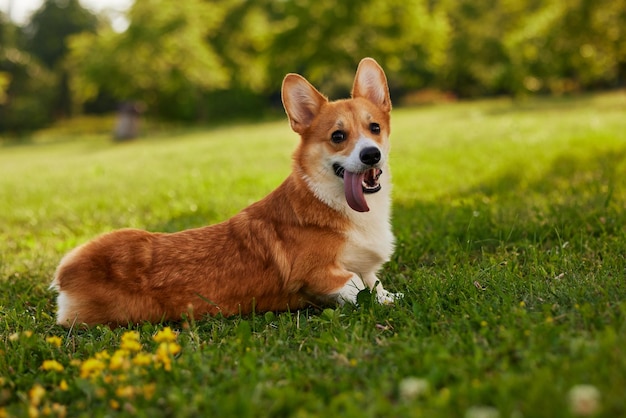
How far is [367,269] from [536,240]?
51.0 inches

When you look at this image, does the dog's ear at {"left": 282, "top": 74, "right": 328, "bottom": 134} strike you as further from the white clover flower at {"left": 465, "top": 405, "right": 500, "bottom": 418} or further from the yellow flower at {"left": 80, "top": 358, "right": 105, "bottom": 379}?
the white clover flower at {"left": 465, "top": 405, "right": 500, "bottom": 418}

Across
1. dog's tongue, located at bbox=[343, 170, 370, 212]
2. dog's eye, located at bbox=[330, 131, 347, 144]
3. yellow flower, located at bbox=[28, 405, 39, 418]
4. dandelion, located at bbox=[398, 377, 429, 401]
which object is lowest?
yellow flower, located at bbox=[28, 405, 39, 418]

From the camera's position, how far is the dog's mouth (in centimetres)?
311

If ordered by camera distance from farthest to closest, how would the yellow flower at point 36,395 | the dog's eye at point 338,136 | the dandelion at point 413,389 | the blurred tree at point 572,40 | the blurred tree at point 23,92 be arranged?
the blurred tree at point 23,92 < the blurred tree at point 572,40 < the dog's eye at point 338,136 < the yellow flower at point 36,395 < the dandelion at point 413,389

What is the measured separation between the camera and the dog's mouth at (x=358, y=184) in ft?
10.2

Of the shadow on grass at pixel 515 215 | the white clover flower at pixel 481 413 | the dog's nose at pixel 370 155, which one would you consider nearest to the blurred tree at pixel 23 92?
the shadow on grass at pixel 515 215

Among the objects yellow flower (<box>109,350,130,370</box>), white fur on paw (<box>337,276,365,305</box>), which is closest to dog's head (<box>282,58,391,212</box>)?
white fur on paw (<box>337,276,365,305</box>)

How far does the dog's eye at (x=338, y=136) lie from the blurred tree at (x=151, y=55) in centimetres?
2504

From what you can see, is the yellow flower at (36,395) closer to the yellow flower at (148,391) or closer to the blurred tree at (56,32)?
the yellow flower at (148,391)

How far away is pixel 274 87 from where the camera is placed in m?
35.2

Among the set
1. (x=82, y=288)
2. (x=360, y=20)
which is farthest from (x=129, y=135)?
(x=82, y=288)

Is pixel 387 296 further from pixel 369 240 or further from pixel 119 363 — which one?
pixel 119 363

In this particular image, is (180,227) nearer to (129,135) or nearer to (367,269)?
(367,269)

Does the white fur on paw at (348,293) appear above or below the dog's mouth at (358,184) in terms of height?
below
